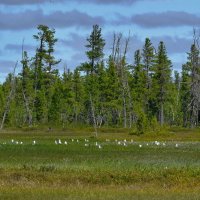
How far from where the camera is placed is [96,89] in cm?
9212

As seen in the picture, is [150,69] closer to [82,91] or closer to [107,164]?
[82,91]

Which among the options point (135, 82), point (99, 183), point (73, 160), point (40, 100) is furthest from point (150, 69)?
point (99, 183)

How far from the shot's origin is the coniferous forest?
302 feet

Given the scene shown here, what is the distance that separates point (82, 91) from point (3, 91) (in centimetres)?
1252

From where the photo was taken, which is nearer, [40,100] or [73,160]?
[73,160]

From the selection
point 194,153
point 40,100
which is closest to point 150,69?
point 40,100

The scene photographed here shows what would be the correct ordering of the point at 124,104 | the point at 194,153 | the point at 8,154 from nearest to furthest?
the point at 8,154
the point at 194,153
the point at 124,104

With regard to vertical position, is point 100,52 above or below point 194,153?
above

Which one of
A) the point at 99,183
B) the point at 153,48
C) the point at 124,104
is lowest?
the point at 99,183

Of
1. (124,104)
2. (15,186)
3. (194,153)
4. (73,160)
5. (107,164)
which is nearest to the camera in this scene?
(15,186)

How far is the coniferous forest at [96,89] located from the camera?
91975 mm

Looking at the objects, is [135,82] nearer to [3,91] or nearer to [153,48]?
[153,48]

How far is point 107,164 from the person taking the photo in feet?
101

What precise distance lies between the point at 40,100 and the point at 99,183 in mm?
72211
